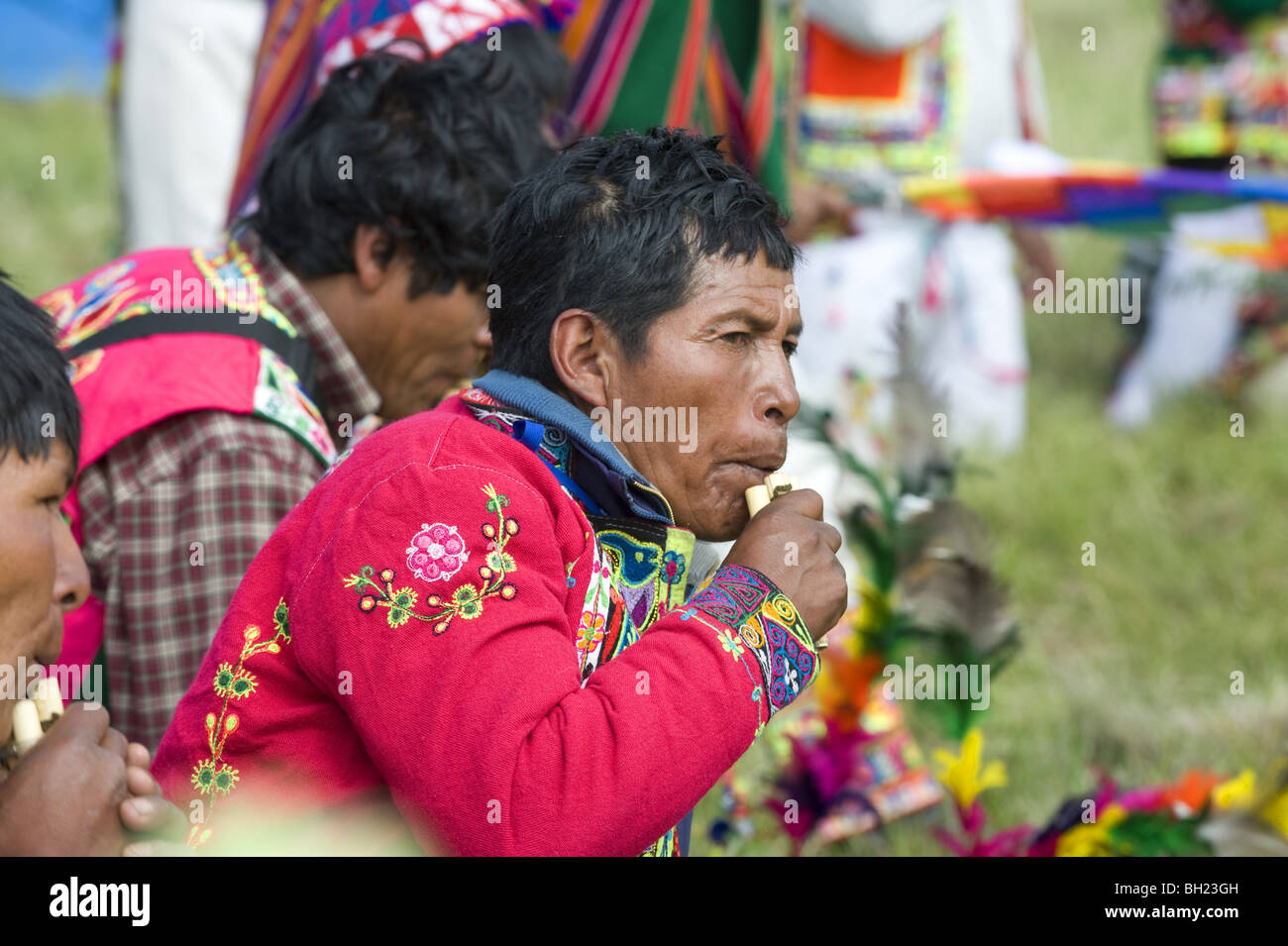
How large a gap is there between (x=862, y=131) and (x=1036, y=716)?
2.55m

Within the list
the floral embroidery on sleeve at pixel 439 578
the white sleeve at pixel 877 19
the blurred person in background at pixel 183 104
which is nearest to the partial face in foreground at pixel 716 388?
the floral embroidery on sleeve at pixel 439 578

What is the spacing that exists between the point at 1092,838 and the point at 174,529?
4.85 ft

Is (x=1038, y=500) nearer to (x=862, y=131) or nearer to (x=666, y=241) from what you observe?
(x=862, y=131)

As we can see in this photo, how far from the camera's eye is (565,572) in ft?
5.38

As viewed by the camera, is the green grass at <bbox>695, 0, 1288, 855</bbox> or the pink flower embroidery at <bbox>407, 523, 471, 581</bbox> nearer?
the pink flower embroidery at <bbox>407, 523, 471, 581</bbox>

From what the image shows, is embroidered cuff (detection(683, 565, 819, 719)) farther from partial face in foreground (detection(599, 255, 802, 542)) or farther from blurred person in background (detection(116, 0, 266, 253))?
blurred person in background (detection(116, 0, 266, 253))

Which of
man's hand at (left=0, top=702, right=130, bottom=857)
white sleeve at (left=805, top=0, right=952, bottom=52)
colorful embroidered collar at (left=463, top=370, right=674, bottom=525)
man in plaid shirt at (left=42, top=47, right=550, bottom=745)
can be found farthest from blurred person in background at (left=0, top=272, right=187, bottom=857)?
white sleeve at (left=805, top=0, right=952, bottom=52)

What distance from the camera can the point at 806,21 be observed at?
17.6ft

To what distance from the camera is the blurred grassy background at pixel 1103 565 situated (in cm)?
336

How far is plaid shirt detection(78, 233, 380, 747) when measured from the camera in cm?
212

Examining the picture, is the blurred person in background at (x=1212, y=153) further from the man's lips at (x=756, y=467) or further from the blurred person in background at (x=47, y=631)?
the blurred person in background at (x=47, y=631)

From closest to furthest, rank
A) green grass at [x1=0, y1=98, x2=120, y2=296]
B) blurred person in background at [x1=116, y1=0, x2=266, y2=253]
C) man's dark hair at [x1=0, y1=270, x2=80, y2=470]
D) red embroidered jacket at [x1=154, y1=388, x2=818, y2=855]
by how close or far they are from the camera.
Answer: red embroidered jacket at [x1=154, y1=388, x2=818, y2=855] → man's dark hair at [x1=0, y1=270, x2=80, y2=470] → blurred person in background at [x1=116, y1=0, x2=266, y2=253] → green grass at [x1=0, y1=98, x2=120, y2=296]

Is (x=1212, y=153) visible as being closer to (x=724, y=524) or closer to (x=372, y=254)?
(x=372, y=254)
